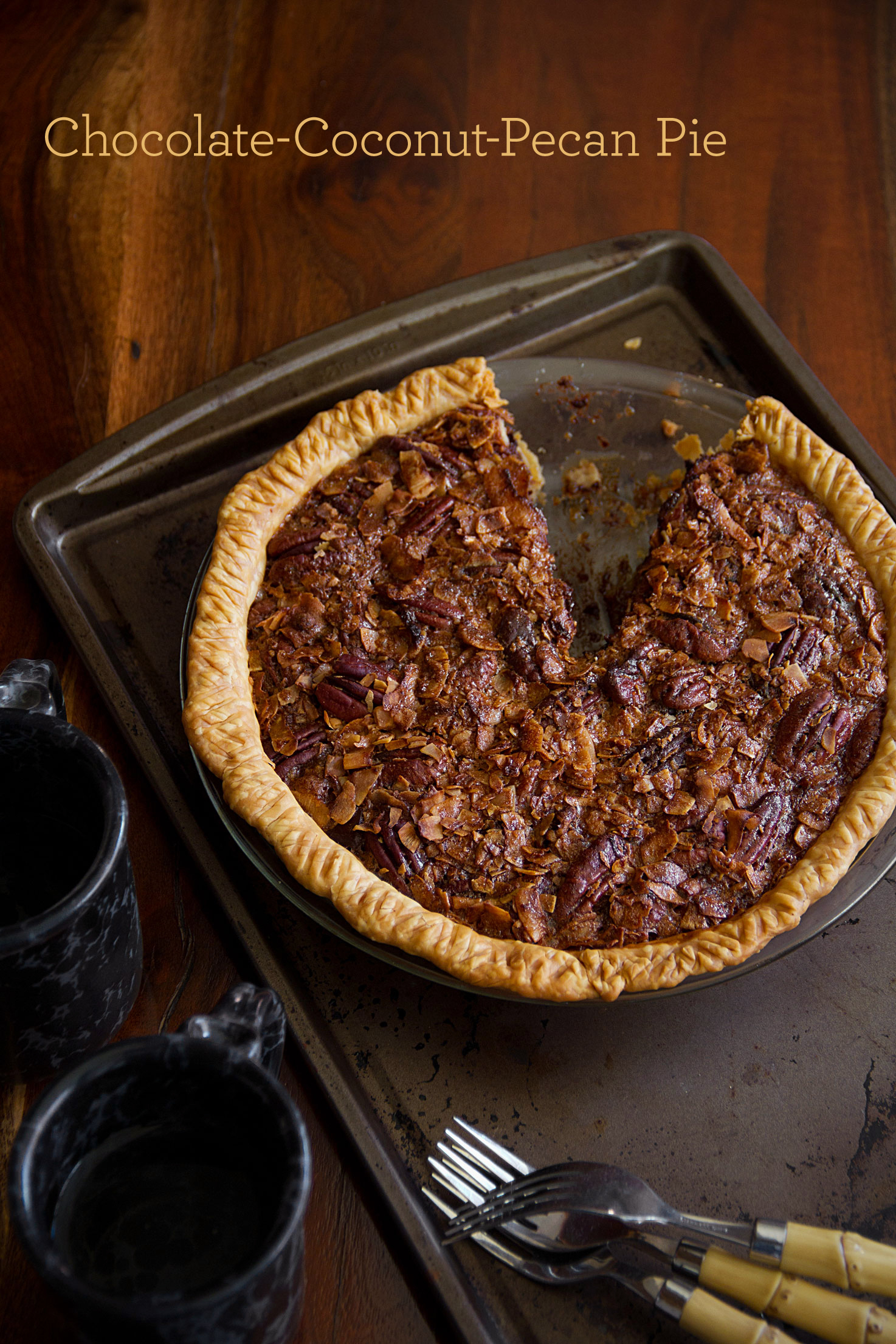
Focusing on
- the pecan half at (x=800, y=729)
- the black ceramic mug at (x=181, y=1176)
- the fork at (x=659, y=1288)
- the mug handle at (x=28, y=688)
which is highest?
the mug handle at (x=28, y=688)

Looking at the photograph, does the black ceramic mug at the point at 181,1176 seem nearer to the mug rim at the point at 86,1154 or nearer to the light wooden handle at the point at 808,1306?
the mug rim at the point at 86,1154

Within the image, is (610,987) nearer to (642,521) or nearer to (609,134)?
(642,521)

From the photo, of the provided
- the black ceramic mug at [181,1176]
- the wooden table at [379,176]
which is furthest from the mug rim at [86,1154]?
the wooden table at [379,176]

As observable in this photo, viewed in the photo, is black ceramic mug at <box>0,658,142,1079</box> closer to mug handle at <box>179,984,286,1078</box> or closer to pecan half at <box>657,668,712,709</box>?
mug handle at <box>179,984,286,1078</box>

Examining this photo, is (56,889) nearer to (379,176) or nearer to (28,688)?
(28,688)

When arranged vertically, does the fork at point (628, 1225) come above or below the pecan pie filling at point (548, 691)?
below

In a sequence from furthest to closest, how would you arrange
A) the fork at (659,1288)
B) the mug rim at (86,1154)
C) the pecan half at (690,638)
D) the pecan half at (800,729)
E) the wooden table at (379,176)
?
1. the wooden table at (379,176)
2. the pecan half at (690,638)
3. the pecan half at (800,729)
4. the fork at (659,1288)
5. the mug rim at (86,1154)

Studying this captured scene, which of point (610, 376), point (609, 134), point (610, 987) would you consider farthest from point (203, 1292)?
point (609, 134)
